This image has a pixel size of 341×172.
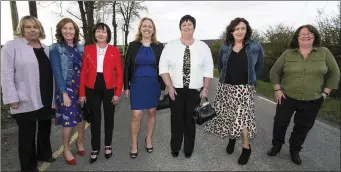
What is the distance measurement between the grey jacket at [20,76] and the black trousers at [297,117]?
11.1ft

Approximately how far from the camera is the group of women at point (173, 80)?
12.5 ft

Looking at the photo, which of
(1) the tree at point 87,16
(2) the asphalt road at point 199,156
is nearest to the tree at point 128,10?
(1) the tree at point 87,16

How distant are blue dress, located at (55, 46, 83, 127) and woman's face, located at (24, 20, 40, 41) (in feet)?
1.44

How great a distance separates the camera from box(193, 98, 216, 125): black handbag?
4.09 metres

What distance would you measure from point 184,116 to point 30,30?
7.83ft

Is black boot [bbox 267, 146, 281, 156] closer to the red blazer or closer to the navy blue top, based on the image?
the navy blue top

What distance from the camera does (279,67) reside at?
422 cm

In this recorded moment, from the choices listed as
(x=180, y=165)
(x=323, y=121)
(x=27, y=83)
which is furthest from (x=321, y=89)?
(x=27, y=83)

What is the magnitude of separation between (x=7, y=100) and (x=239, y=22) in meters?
3.12

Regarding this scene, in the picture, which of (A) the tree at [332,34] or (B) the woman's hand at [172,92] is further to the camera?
(A) the tree at [332,34]

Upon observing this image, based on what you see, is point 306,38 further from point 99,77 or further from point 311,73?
point 99,77

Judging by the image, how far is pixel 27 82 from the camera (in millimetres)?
3543

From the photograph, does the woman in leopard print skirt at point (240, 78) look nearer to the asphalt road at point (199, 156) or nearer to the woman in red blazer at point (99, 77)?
the asphalt road at point (199, 156)

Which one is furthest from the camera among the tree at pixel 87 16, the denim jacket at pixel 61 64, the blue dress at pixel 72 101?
the tree at pixel 87 16
